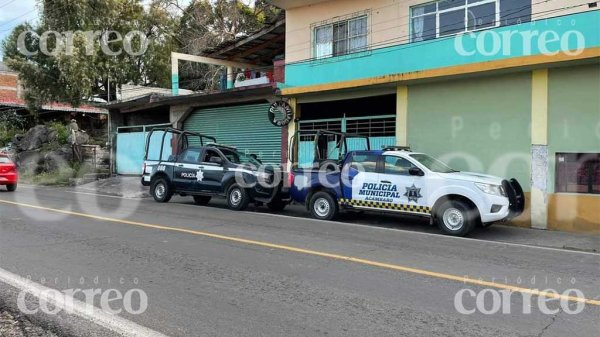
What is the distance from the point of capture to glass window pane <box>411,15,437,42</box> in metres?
14.7

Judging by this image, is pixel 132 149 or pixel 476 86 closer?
pixel 476 86

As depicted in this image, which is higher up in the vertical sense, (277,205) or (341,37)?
(341,37)

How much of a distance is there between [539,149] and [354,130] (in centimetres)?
585

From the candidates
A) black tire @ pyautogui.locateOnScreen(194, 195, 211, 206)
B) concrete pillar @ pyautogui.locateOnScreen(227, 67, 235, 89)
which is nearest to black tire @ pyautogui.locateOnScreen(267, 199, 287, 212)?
black tire @ pyautogui.locateOnScreen(194, 195, 211, 206)

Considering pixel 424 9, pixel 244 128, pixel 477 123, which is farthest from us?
pixel 244 128

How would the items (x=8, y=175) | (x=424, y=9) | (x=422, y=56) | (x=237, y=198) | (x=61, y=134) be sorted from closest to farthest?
1. (x=237, y=198)
2. (x=422, y=56)
3. (x=424, y=9)
4. (x=8, y=175)
5. (x=61, y=134)

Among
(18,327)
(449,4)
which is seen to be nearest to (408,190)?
(449,4)

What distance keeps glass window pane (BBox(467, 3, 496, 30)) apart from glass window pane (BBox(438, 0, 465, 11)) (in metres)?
0.32

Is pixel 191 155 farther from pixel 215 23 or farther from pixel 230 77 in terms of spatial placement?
pixel 215 23

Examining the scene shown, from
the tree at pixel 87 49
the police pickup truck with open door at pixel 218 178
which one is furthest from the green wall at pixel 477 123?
the tree at pixel 87 49

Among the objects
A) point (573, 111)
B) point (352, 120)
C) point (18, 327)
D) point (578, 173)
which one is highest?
point (352, 120)

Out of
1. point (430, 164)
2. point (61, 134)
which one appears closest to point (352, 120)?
point (430, 164)

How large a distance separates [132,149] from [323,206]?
1471 centimetres

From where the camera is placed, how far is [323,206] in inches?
482
